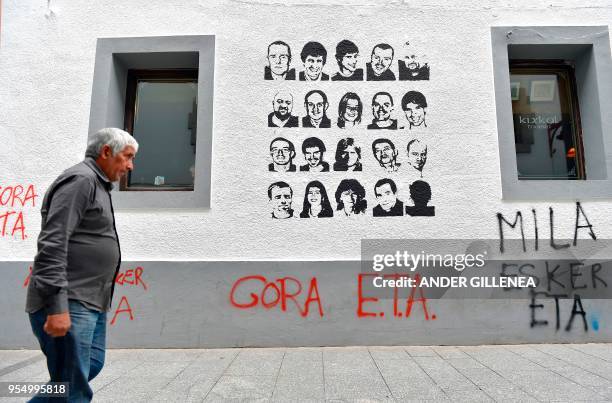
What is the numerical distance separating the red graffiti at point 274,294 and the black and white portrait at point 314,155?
1221 mm

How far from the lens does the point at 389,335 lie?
4453mm

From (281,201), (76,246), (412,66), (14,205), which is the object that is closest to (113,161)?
(76,246)

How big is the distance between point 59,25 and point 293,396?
16.1 feet

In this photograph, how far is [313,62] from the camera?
4.90 meters

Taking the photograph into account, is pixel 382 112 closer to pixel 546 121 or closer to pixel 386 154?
pixel 386 154

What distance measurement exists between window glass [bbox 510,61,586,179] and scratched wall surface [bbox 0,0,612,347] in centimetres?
54

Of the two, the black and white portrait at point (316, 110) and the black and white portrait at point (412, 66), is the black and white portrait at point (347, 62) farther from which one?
the black and white portrait at point (412, 66)

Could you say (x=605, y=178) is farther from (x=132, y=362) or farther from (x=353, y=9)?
(x=132, y=362)

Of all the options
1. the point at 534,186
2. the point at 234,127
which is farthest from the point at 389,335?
the point at 234,127

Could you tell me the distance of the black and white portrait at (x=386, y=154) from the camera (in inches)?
185

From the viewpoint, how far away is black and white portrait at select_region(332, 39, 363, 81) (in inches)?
192

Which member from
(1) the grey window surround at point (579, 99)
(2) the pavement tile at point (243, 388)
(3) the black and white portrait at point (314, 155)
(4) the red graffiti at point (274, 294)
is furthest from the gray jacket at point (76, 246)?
(1) the grey window surround at point (579, 99)

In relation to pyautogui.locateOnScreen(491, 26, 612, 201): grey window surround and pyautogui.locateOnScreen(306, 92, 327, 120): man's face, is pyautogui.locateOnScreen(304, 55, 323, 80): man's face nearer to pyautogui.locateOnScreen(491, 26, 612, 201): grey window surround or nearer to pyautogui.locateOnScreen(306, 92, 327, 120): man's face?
pyautogui.locateOnScreen(306, 92, 327, 120): man's face

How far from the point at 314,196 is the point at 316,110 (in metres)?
1.00
